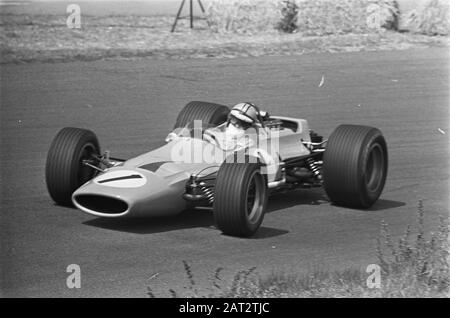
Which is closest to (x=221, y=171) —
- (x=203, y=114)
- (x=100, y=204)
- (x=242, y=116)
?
(x=100, y=204)

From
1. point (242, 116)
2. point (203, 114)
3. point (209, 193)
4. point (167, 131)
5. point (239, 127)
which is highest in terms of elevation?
point (242, 116)

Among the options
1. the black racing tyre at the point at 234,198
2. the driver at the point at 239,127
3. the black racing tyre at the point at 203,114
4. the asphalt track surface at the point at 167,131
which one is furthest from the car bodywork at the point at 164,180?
the black racing tyre at the point at 203,114

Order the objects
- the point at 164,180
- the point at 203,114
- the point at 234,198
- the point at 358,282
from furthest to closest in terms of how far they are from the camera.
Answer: the point at 203,114
the point at 164,180
the point at 234,198
the point at 358,282

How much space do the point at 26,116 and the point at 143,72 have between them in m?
3.40

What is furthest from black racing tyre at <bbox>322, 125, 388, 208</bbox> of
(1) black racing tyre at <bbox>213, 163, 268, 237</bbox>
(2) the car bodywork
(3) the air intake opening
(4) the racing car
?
(3) the air intake opening

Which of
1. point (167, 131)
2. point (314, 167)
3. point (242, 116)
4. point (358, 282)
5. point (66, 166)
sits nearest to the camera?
point (358, 282)

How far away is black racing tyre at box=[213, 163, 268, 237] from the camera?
8656 millimetres

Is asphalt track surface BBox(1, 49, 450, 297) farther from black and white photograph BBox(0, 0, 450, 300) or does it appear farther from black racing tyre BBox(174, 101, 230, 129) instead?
black racing tyre BBox(174, 101, 230, 129)

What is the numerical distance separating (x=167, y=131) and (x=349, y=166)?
459 cm

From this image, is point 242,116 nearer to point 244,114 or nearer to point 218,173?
point 244,114

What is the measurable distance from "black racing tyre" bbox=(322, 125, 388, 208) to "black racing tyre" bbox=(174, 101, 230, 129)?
5.78ft

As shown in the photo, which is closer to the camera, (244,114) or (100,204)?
(100,204)

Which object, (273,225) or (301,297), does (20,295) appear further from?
(273,225)

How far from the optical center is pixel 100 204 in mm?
9180
